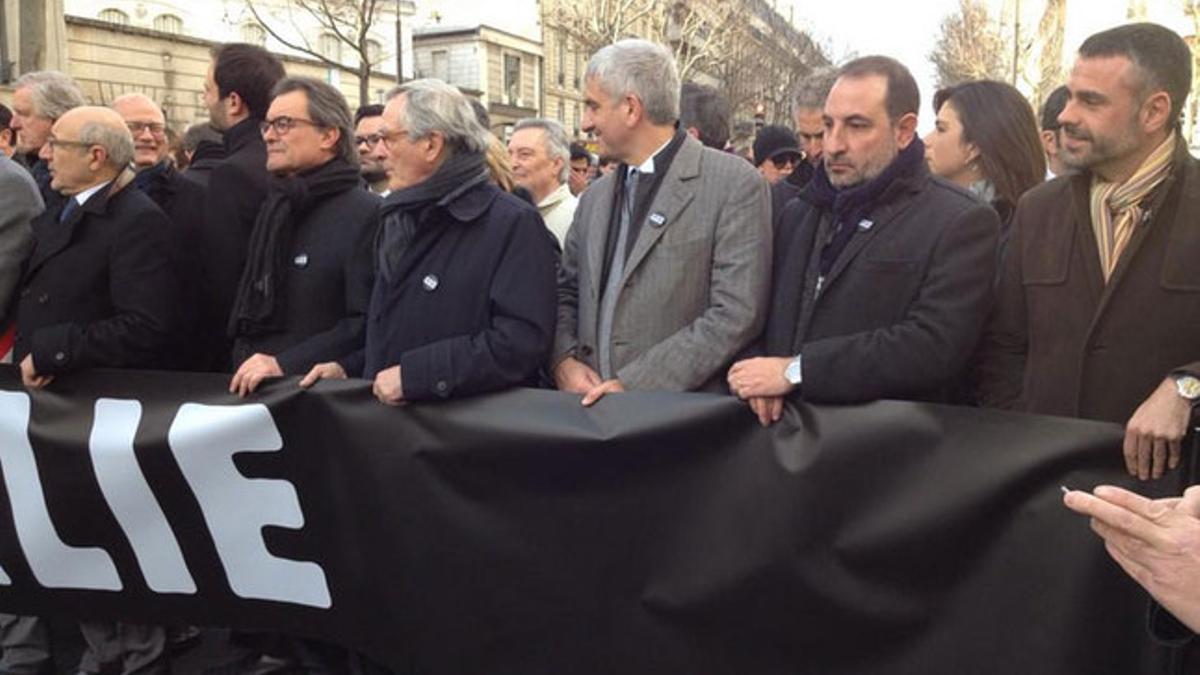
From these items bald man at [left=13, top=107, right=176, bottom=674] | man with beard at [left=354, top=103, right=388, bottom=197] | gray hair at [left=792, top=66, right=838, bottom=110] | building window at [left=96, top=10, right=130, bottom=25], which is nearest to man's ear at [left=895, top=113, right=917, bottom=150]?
gray hair at [left=792, top=66, right=838, bottom=110]

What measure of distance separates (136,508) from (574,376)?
4.94 ft

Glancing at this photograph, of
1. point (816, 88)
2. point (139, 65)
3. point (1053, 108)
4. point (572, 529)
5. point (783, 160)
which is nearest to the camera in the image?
point (572, 529)

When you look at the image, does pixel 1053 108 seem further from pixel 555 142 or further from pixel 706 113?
pixel 555 142

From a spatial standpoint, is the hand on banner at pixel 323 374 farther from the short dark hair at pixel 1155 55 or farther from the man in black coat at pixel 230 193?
the short dark hair at pixel 1155 55

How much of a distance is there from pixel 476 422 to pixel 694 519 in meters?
0.70

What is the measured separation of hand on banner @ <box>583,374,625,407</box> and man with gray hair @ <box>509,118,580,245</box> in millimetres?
2307

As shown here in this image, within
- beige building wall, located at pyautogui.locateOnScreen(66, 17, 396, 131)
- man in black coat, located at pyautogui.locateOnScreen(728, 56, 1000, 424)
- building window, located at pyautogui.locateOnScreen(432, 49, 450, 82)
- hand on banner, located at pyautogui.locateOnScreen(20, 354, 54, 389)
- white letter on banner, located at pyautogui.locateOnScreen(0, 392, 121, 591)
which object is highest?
building window, located at pyautogui.locateOnScreen(432, 49, 450, 82)

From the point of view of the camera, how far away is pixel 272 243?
346cm

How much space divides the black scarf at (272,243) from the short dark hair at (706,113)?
80.3 inches

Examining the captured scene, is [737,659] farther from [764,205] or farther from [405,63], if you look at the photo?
[405,63]

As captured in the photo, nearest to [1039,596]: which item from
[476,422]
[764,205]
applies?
[764,205]

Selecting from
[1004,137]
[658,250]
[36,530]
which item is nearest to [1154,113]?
[1004,137]

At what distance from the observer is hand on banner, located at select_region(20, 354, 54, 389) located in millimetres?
3457

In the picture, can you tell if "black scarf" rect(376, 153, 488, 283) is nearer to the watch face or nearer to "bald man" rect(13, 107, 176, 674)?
"bald man" rect(13, 107, 176, 674)
